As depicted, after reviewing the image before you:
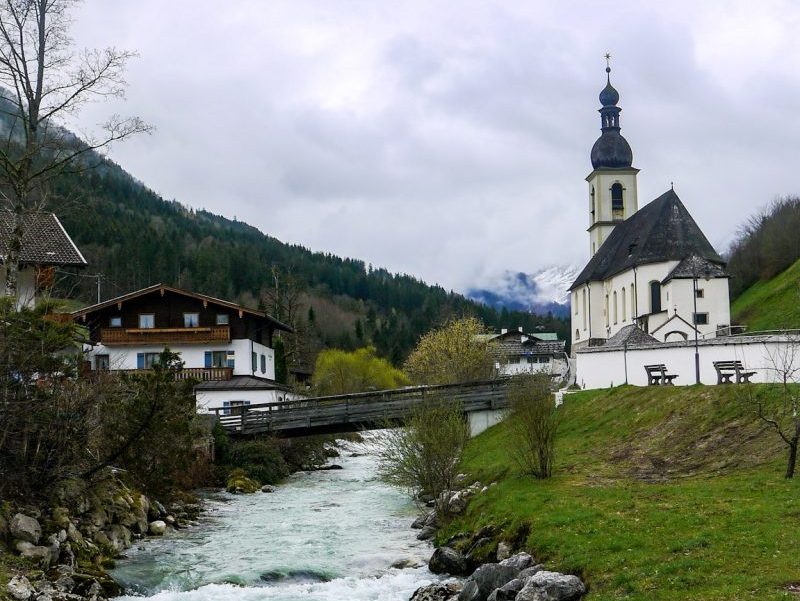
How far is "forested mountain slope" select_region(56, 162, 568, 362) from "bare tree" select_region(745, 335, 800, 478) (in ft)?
218

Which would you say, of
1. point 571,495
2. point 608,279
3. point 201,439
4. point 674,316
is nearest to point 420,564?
point 571,495

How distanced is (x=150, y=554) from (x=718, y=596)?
45.9 feet

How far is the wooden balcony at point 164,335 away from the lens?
48.0 m

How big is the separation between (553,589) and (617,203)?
6607 cm

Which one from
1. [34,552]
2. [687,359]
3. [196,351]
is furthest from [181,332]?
[34,552]

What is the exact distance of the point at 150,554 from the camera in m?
21.0

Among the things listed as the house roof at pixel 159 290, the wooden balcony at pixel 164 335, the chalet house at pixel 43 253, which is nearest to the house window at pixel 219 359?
the wooden balcony at pixel 164 335

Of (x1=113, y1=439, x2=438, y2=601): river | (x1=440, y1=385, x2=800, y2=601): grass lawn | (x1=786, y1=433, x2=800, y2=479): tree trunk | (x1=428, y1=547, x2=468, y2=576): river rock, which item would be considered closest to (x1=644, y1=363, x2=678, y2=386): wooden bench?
(x1=440, y1=385, x2=800, y2=601): grass lawn

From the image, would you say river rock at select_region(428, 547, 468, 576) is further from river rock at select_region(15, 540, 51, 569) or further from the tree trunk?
river rock at select_region(15, 540, 51, 569)

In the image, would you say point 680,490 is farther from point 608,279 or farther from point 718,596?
point 608,279

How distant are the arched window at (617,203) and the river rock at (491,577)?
2508 inches

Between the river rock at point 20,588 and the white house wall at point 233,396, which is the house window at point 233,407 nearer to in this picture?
the white house wall at point 233,396

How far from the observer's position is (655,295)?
54.6 metres

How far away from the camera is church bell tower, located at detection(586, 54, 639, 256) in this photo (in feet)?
249
